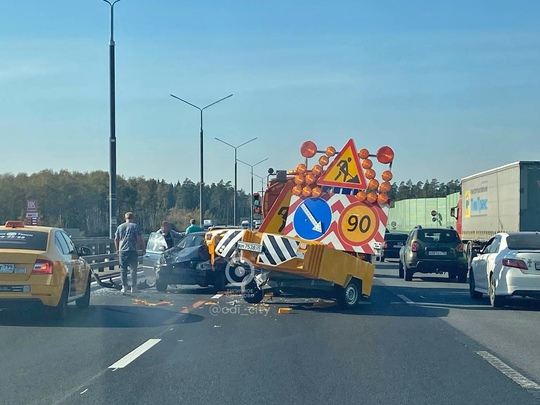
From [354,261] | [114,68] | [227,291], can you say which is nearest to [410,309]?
[354,261]

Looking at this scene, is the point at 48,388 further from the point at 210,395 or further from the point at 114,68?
the point at 114,68

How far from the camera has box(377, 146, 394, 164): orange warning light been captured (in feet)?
48.4

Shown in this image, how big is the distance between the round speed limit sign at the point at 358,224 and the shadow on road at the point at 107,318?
3110mm

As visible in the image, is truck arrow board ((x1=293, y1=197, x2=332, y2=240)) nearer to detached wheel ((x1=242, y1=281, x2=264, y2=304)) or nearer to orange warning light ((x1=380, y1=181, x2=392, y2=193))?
orange warning light ((x1=380, y1=181, x2=392, y2=193))

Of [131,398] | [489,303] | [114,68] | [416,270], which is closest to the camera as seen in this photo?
[131,398]

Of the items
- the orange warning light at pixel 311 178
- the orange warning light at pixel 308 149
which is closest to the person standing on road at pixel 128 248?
the orange warning light at pixel 308 149

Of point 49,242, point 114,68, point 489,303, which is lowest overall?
point 489,303

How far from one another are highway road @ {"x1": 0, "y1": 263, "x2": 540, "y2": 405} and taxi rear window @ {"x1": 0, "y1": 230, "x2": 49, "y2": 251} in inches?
46.0

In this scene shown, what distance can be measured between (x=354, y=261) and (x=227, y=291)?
14.1ft

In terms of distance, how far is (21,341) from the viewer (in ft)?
35.6

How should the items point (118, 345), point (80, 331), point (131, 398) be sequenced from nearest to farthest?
point (131, 398)
point (118, 345)
point (80, 331)

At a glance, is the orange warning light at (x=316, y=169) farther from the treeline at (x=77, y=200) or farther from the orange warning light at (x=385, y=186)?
the treeline at (x=77, y=200)

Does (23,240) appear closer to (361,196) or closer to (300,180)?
(300,180)

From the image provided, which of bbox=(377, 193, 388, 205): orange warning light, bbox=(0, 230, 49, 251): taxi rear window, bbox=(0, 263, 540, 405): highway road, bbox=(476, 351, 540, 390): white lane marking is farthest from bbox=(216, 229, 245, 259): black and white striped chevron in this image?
bbox=(476, 351, 540, 390): white lane marking
